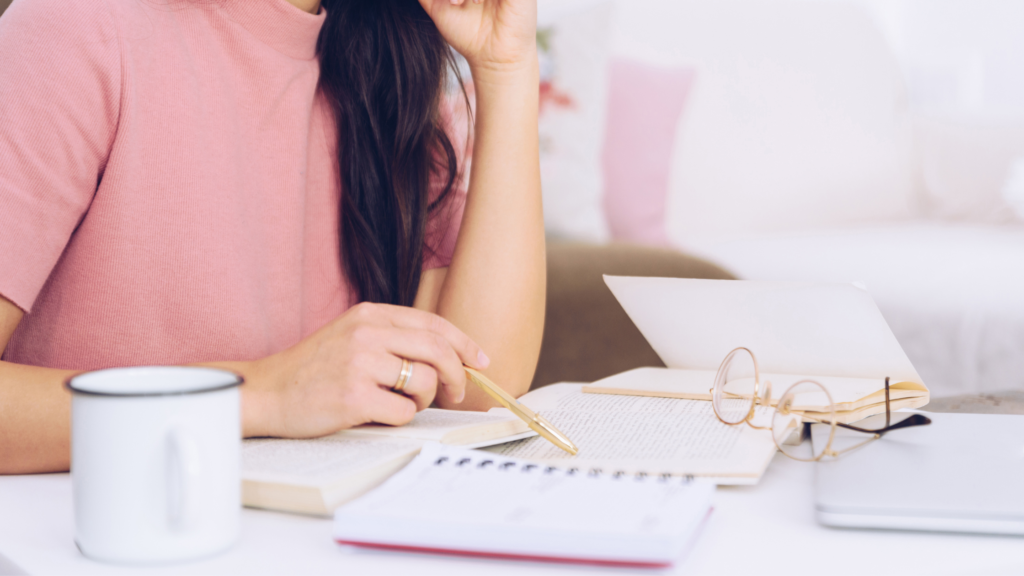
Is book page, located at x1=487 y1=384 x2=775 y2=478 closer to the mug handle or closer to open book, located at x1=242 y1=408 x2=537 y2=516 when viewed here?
open book, located at x1=242 y1=408 x2=537 y2=516

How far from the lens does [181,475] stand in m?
0.40

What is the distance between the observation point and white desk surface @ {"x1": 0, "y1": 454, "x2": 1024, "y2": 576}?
0.43 metres

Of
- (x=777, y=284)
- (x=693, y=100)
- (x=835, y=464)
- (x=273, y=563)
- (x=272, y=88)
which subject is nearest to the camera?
(x=273, y=563)

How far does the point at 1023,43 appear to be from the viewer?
9.73 ft

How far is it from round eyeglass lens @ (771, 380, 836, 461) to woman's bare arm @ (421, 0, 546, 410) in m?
0.38

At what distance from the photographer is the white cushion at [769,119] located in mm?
2455

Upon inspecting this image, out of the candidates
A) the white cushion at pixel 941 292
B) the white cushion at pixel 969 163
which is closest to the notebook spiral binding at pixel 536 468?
the white cushion at pixel 941 292

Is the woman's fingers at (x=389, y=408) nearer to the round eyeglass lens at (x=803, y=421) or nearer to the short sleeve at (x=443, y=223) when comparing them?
the round eyeglass lens at (x=803, y=421)

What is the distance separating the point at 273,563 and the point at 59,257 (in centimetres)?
49

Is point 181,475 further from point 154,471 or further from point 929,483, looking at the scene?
point 929,483

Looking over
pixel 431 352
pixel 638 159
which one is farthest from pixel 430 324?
pixel 638 159

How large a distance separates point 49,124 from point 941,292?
5.34 ft

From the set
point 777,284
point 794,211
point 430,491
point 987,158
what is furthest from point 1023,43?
point 430,491

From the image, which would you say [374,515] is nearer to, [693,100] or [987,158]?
[693,100]
